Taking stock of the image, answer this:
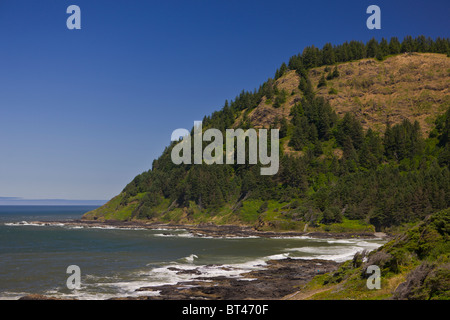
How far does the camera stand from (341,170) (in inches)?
5807

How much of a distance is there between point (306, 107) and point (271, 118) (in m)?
19.1

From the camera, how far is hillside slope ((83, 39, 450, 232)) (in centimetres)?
12069

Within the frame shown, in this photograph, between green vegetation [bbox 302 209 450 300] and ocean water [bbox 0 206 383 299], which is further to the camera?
ocean water [bbox 0 206 383 299]

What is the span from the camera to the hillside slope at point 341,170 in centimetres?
12069

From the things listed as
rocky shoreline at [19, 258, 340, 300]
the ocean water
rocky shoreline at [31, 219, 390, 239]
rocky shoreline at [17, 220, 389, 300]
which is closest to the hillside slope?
rocky shoreline at [31, 219, 390, 239]

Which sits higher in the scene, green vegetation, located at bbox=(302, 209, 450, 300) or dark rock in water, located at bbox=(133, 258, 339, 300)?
green vegetation, located at bbox=(302, 209, 450, 300)

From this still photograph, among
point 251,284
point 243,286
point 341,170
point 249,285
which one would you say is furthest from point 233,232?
point 243,286

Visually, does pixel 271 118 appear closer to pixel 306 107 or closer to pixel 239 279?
pixel 306 107

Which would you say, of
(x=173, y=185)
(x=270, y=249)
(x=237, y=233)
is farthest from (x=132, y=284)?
(x=173, y=185)

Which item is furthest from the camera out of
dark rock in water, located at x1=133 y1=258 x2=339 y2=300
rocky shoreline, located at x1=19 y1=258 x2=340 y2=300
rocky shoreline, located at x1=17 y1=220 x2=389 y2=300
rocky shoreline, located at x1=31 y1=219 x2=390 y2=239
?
rocky shoreline, located at x1=31 y1=219 x2=390 y2=239

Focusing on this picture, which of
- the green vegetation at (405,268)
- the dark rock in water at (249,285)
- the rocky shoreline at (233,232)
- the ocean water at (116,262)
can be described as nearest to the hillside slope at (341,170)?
the rocky shoreline at (233,232)

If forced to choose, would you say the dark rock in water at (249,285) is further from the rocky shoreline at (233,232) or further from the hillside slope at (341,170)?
the hillside slope at (341,170)

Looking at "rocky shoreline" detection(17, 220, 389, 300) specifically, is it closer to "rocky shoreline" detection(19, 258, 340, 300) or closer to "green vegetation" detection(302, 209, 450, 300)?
"rocky shoreline" detection(19, 258, 340, 300)

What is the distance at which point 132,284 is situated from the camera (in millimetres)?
45438
